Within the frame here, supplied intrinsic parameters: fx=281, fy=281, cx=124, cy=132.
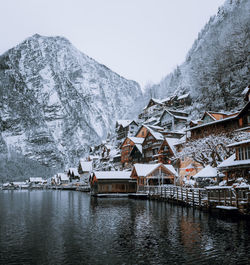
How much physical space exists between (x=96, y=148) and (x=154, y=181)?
104975 millimetres

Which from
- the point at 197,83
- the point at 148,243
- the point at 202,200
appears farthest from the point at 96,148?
the point at 148,243

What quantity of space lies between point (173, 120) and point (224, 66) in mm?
24924

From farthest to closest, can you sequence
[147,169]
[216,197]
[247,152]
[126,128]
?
1. [126,128]
2. [147,169]
3. [247,152]
4. [216,197]

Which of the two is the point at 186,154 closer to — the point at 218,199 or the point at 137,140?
the point at 218,199

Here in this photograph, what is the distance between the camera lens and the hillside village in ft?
116

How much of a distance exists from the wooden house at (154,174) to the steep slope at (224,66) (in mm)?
31317

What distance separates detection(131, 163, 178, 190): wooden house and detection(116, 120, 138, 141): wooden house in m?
57.7

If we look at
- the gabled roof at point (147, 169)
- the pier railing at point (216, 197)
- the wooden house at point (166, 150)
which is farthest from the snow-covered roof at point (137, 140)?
the pier railing at point (216, 197)

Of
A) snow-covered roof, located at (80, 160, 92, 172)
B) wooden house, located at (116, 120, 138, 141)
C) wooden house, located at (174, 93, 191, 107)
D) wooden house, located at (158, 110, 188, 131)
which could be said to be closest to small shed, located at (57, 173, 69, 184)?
snow-covered roof, located at (80, 160, 92, 172)

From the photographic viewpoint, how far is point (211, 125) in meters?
57.7

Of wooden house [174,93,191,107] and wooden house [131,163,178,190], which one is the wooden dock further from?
wooden house [174,93,191,107]

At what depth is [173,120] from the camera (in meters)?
93.9

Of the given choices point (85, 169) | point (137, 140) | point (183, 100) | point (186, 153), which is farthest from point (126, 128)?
point (186, 153)

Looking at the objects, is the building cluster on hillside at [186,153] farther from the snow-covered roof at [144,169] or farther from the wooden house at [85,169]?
the wooden house at [85,169]
